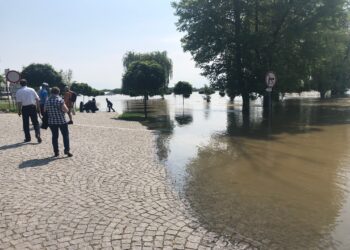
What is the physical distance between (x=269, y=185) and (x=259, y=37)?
1969 centimetres

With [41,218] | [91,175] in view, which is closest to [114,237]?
[41,218]

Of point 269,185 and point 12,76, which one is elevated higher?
point 12,76

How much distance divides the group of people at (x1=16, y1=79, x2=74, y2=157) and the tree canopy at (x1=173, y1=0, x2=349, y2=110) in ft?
50.9

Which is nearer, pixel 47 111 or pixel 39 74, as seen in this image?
pixel 47 111

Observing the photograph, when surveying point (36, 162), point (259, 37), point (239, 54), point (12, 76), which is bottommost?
point (36, 162)

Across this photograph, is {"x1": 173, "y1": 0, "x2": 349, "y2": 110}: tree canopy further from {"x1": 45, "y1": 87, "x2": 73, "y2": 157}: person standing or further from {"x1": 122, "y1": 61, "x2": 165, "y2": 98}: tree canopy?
{"x1": 45, "y1": 87, "x2": 73, "y2": 157}: person standing

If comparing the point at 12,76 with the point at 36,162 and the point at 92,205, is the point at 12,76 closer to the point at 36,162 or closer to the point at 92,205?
the point at 36,162

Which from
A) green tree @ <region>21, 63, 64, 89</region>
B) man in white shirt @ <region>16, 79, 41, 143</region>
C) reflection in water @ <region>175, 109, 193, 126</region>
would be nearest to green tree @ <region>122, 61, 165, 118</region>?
reflection in water @ <region>175, 109, 193, 126</region>

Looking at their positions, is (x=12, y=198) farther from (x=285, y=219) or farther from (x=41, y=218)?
(x=285, y=219)

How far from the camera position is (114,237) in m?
4.62

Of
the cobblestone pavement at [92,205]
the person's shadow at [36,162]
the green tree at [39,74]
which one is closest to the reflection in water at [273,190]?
the cobblestone pavement at [92,205]

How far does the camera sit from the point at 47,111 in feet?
31.5

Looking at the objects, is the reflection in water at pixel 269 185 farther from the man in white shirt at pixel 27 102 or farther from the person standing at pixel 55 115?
the man in white shirt at pixel 27 102

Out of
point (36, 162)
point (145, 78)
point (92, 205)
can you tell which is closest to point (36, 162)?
point (36, 162)
